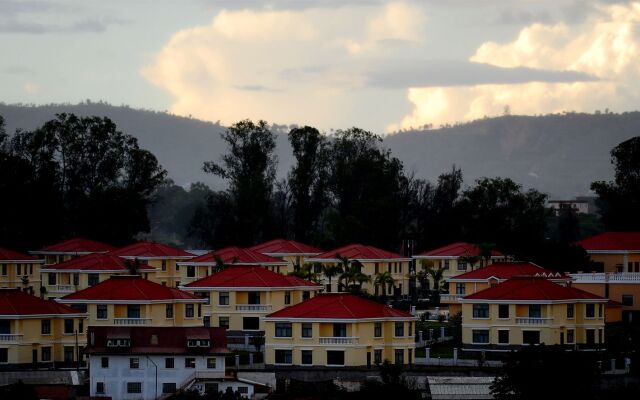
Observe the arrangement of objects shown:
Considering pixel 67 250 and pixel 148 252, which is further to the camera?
pixel 67 250

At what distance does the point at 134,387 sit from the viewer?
288 feet

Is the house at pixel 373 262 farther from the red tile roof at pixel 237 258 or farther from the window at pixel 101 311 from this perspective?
the window at pixel 101 311

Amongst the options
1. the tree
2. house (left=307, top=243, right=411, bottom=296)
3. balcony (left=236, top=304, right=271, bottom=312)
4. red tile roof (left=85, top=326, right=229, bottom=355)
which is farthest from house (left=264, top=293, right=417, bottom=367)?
the tree

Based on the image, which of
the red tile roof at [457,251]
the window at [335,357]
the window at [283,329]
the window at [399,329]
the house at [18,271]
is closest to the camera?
the window at [335,357]

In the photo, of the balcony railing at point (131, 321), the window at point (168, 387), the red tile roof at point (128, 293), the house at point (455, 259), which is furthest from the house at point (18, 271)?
the window at point (168, 387)

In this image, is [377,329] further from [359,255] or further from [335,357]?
[359,255]

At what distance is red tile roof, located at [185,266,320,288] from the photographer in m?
108

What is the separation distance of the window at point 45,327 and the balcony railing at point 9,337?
1383mm

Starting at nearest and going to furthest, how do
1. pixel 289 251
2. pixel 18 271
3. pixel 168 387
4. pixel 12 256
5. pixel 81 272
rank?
pixel 168 387 → pixel 81 272 → pixel 18 271 → pixel 12 256 → pixel 289 251

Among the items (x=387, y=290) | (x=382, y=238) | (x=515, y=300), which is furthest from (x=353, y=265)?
(x=515, y=300)

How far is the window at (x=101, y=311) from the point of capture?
100 meters

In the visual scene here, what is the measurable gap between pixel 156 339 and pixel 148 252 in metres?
39.7

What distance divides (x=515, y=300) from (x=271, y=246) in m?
41.4

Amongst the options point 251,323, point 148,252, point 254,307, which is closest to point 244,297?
point 254,307
